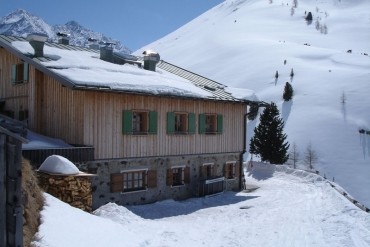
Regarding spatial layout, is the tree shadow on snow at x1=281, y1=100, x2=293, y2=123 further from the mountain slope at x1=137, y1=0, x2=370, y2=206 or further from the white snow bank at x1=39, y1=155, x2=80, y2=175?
the white snow bank at x1=39, y1=155, x2=80, y2=175

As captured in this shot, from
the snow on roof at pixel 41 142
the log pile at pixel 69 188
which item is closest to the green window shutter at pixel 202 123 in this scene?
the snow on roof at pixel 41 142

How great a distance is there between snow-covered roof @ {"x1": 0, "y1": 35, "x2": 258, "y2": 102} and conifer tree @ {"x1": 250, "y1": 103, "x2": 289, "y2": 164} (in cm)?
1445

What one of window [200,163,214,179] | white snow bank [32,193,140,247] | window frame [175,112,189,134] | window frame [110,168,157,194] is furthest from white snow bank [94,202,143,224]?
window [200,163,214,179]

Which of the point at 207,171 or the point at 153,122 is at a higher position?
the point at 153,122

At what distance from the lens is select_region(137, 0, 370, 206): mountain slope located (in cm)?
4816

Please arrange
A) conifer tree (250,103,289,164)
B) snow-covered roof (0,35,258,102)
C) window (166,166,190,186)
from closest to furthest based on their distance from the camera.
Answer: snow-covered roof (0,35,258,102) → window (166,166,190,186) → conifer tree (250,103,289,164)

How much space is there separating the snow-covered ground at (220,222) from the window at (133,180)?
102 cm

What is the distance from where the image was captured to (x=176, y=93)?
18.8 meters

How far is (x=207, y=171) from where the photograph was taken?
22.2m

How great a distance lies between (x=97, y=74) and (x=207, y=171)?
325 inches

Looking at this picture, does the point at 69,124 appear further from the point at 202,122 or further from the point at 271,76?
the point at 271,76

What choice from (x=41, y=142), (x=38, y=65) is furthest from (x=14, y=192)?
(x=38, y=65)

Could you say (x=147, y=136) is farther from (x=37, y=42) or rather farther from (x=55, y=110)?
(x=37, y=42)

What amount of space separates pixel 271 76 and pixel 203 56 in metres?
36.5
